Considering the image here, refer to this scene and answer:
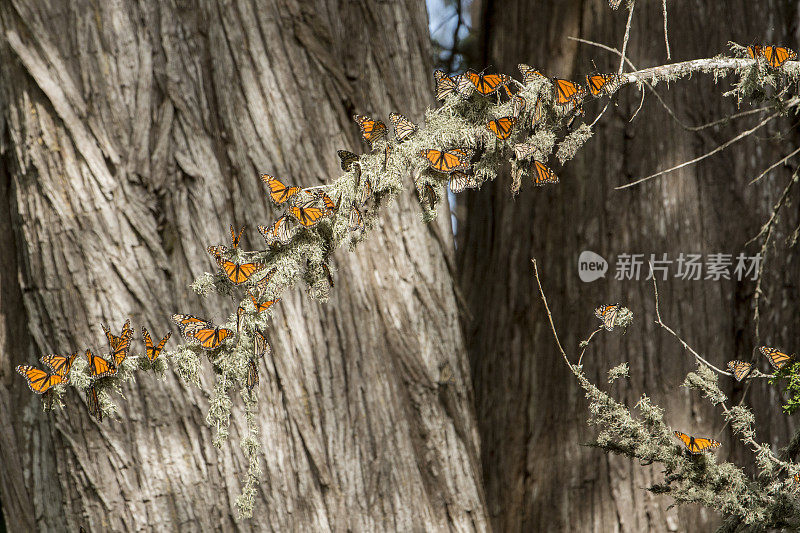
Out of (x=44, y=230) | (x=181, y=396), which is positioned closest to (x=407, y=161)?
(x=181, y=396)

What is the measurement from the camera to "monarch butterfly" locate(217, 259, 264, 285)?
35.1 inches

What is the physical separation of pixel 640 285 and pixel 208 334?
1558mm

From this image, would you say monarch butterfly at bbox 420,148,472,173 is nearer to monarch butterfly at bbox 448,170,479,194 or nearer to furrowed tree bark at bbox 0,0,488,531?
monarch butterfly at bbox 448,170,479,194

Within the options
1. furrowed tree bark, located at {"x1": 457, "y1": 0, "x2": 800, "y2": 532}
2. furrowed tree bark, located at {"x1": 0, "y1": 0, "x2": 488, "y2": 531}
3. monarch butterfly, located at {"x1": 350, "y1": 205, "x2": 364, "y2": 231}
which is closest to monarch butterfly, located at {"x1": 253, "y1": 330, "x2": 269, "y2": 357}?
monarch butterfly, located at {"x1": 350, "y1": 205, "x2": 364, "y2": 231}

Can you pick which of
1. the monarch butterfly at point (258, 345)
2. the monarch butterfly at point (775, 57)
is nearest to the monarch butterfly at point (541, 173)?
the monarch butterfly at point (775, 57)

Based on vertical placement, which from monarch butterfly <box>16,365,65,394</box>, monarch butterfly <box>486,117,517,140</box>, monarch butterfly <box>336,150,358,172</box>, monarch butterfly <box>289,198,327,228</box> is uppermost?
monarch butterfly <box>486,117,517,140</box>

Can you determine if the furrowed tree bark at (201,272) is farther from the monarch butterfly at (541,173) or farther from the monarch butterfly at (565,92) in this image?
the monarch butterfly at (565,92)

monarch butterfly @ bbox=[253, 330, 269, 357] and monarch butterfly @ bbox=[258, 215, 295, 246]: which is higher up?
monarch butterfly @ bbox=[258, 215, 295, 246]

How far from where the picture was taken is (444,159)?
3.32 ft

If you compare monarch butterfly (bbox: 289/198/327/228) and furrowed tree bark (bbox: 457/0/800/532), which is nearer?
monarch butterfly (bbox: 289/198/327/228)

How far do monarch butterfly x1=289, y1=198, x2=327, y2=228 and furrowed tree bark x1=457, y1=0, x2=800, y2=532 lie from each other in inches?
54.3

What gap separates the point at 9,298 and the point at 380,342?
109cm

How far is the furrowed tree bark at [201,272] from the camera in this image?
160 cm

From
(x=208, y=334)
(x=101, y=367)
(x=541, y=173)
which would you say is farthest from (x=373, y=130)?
(x=101, y=367)
